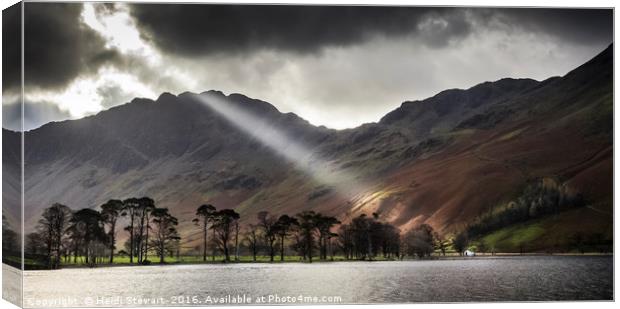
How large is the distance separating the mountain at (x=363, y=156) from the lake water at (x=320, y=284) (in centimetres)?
295

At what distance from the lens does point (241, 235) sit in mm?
40875

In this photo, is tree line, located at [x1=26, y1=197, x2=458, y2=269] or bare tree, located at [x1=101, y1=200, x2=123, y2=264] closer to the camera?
bare tree, located at [x1=101, y1=200, x2=123, y2=264]

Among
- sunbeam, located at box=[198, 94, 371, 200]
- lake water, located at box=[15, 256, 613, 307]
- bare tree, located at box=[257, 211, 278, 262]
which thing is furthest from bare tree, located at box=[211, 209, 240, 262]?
sunbeam, located at box=[198, 94, 371, 200]

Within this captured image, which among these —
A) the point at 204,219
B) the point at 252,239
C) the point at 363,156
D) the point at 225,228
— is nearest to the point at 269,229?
the point at 252,239

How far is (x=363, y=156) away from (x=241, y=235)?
48.0 feet

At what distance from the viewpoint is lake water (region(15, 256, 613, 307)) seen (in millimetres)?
25438

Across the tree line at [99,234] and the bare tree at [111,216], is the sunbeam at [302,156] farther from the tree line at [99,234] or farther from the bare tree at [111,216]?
the bare tree at [111,216]

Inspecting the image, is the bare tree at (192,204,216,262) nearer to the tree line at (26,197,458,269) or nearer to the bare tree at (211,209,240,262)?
the tree line at (26,197,458,269)

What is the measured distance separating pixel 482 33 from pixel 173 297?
13.7 meters

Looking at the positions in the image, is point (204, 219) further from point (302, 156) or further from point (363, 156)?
point (363, 156)

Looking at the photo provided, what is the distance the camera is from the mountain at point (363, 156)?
3631 cm

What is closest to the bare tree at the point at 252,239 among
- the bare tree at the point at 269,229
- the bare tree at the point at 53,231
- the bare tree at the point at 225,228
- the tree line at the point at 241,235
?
the tree line at the point at 241,235

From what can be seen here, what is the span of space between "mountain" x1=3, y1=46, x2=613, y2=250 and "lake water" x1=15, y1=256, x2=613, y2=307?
295 cm

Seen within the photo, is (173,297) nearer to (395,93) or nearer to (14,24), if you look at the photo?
(14,24)
